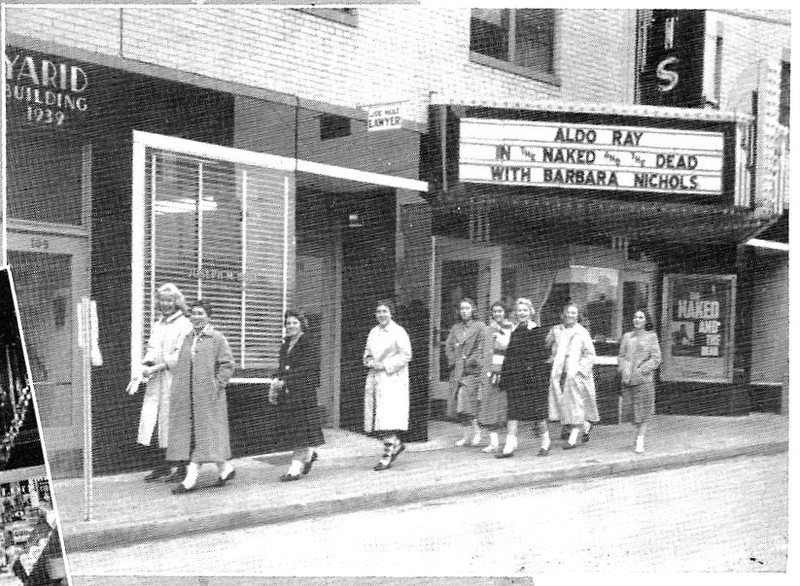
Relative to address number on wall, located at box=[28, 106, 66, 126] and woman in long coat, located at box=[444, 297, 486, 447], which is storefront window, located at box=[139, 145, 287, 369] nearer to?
address number on wall, located at box=[28, 106, 66, 126]

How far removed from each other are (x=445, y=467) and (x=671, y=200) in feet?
7.95

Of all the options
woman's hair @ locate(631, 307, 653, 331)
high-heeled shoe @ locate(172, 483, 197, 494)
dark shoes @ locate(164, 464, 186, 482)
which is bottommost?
high-heeled shoe @ locate(172, 483, 197, 494)

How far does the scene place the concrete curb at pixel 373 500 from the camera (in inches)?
198

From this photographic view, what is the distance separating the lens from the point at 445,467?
564cm

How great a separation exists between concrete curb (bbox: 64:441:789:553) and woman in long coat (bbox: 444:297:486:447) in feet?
1.08

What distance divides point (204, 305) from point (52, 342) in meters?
0.90

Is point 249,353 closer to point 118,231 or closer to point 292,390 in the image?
point 292,390

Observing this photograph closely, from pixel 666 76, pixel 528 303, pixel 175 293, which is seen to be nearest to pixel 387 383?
pixel 528 303

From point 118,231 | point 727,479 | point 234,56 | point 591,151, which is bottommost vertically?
point 727,479

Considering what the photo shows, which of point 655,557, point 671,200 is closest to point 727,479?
point 655,557

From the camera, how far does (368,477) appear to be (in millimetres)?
5625

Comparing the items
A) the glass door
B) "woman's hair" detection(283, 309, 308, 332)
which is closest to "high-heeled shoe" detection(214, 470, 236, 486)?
the glass door

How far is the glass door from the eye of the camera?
5090mm

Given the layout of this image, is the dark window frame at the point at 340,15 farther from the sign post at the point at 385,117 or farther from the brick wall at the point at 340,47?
the sign post at the point at 385,117
